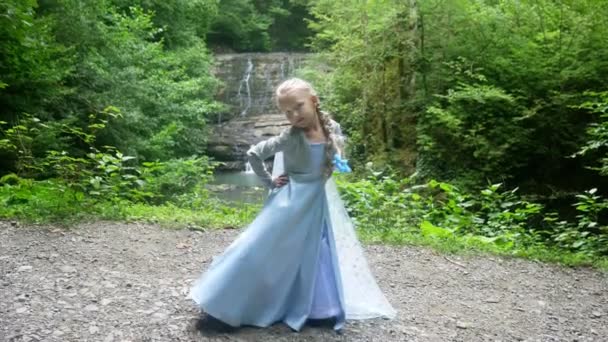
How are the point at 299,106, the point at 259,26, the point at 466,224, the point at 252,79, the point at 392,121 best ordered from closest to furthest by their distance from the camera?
Answer: the point at 299,106, the point at 466,224, the point at 392,121, the point at 252,79, the point at 259,26

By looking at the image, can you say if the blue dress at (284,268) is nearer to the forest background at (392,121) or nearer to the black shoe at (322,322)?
the black shoe at (322,322)

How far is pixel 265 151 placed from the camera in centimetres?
365

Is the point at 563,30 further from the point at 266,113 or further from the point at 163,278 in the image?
the point at 266,113

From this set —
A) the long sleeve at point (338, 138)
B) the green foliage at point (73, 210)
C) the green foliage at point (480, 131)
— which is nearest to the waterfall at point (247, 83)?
the green foliage at point (480, 131)

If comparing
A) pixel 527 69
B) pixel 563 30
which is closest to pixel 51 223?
pixel 527 69

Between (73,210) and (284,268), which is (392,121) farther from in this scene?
(284,268)

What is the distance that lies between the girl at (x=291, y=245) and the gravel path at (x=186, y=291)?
163mm

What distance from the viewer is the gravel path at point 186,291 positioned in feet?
11.8

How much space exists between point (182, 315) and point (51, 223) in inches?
104

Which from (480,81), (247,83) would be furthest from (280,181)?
(247,83)

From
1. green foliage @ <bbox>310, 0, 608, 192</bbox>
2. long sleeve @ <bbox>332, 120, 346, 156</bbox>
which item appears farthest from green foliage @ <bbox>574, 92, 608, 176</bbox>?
long sleeve @ <bbox>332, 120, 346, 156</bbox>

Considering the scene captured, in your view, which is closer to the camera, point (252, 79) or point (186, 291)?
point (186, 291)

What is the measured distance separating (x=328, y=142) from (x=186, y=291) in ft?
5.33

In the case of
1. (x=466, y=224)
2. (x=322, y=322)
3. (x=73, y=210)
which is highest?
(x=73, y=210)
